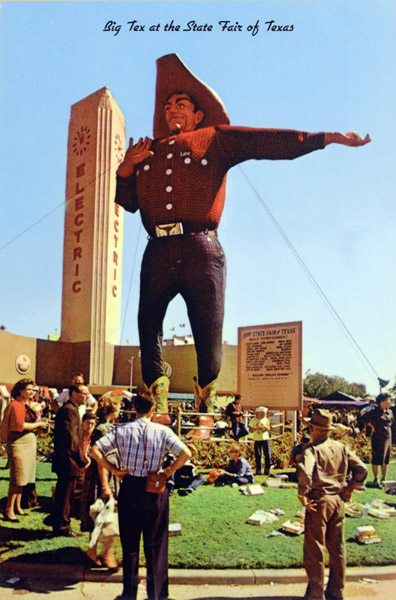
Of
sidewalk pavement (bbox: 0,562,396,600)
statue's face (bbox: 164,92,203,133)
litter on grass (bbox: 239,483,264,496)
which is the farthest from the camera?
statue's face (bbox: 164,92,203,133)

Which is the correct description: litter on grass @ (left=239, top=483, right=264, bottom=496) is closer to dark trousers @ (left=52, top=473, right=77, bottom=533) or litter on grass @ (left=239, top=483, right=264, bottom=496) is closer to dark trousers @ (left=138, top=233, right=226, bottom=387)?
dark trousers @ (left=138, top=233, right=226, bottom=387)

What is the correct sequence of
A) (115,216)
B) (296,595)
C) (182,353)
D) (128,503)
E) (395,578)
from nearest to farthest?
(128,503) → (296,595) → (395,578) → (115,216) → (182,353)

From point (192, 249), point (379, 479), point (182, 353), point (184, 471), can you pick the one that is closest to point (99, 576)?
point (184, 471)

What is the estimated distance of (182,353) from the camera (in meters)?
23.8

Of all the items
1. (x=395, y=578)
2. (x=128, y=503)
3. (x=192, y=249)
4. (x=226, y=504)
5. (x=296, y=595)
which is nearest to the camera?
(x=128, y=503)

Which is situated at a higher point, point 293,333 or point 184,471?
point 293,333

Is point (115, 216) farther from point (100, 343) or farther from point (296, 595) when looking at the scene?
point (296, 595)

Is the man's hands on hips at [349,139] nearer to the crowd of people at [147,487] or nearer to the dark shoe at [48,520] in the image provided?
the crowd of people at [147,487]

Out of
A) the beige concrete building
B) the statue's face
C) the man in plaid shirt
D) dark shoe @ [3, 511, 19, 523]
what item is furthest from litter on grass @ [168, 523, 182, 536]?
the beige concrete building

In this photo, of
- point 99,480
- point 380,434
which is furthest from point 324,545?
point 380,434

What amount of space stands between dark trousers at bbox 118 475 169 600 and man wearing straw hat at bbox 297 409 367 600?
120 centimetres

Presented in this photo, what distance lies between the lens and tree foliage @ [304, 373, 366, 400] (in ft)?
174

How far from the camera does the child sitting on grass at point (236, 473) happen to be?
27.9 feet

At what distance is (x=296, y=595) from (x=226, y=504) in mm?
2486
